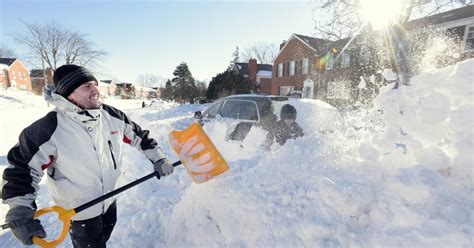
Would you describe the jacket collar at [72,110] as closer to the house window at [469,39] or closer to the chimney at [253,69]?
the house window at [469,39]

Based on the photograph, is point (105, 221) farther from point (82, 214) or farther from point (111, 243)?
point (111, 243)

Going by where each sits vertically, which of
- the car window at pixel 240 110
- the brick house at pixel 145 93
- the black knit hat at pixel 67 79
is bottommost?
the brick house at pixel 145 93

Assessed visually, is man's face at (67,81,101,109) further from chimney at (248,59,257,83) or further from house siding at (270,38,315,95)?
chimney at (248,59,257,83)

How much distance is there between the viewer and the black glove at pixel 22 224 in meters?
1.64

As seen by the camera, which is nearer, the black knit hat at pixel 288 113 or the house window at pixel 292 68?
the black knit hat at pixel 288 113

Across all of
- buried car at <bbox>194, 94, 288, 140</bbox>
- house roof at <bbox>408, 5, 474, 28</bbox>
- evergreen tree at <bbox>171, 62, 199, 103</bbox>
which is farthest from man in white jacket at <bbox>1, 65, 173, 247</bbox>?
evergreen tree at <bbox>171, 62, 199, 103</bbox>

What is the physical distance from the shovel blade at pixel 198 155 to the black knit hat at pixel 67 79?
42.5 inches

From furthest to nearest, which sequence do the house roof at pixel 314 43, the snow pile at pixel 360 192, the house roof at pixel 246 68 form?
1. the house roof at pixel 246 68
2. the house roof at pixel 314 43
3. the snow pile at pixel 360 192

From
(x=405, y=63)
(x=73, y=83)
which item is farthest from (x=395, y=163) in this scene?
(x=405, y=63)

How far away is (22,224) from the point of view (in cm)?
165

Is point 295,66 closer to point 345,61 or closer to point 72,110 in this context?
point 345,61

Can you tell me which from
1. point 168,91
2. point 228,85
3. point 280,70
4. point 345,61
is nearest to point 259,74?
point 280,70

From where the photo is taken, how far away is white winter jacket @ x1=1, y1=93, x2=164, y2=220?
67.6 inches

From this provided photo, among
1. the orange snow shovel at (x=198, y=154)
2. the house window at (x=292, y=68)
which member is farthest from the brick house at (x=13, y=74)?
the orange snow shovel at (x=198, y=154)
